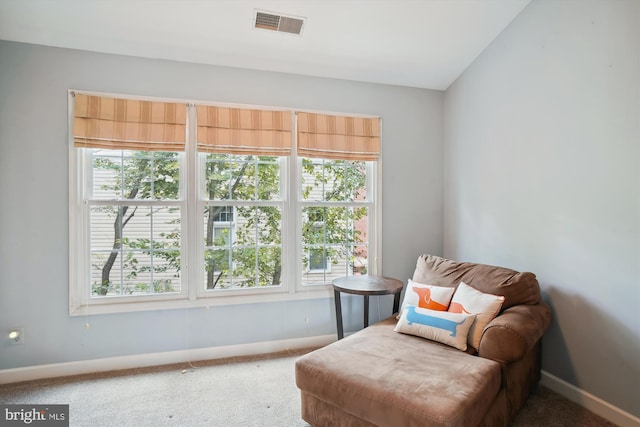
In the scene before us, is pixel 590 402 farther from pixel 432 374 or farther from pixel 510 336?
pixel 432 374

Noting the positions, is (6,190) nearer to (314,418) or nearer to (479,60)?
(314,418)

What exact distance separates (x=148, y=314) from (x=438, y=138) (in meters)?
3.02

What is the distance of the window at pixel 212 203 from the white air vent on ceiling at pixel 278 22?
0.64m

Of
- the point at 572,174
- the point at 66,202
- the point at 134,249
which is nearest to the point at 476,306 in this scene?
the point at 572,174

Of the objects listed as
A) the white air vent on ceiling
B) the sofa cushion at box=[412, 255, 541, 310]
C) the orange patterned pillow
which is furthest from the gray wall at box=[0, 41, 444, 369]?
the orange patterned pillow

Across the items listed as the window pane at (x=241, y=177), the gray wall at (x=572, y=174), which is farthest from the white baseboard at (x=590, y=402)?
the window pane at (x=241, y=177)

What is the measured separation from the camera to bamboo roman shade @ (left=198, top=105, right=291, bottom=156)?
2.76m

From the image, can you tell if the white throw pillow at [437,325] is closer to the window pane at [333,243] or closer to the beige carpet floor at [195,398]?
the beige carpet floor at [195,398]

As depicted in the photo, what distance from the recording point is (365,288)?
2.63 m

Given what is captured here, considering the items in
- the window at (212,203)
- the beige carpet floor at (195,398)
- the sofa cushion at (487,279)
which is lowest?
the beige carpet floor at (195,398)

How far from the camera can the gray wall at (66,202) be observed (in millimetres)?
2414

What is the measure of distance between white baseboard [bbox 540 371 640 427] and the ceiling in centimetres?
259

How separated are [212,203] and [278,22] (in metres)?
1.46

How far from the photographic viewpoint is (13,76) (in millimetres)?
2410
